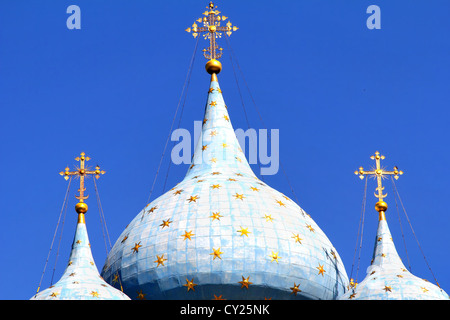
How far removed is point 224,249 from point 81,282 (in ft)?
15.7

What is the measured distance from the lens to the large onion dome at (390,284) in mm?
45875

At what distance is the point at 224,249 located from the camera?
159ft

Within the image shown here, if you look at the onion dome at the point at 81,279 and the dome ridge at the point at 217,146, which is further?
the dome ridge at the point at 217,146

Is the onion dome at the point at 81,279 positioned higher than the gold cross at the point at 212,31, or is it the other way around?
the gold cross at the point at 212,31

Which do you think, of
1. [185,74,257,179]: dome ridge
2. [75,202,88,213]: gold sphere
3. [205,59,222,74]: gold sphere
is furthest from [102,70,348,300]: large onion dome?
[205,59,222,74]: gold sphere

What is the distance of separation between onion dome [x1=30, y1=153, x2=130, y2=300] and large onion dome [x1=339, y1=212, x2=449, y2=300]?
22.7ft

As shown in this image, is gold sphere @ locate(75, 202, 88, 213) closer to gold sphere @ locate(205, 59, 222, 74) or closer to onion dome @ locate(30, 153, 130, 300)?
onion dome @ locate(30, 153, 130, 300)

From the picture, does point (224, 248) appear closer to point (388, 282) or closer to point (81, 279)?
point (81, 279)

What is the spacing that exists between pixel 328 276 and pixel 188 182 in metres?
5.92

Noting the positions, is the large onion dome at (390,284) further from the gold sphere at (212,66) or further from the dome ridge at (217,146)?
the gold sphere at (212,66)

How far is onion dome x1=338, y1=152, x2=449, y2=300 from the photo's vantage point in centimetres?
4591

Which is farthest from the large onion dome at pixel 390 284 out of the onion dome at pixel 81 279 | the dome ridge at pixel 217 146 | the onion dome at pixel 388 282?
the onion dome at pixel 81 279
